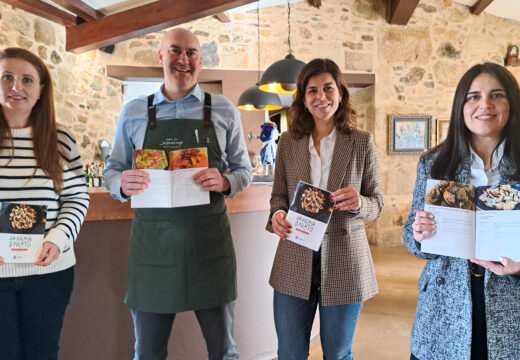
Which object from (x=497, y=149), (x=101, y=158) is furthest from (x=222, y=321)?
(x=101, y=158)

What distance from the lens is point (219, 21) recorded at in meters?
5.89

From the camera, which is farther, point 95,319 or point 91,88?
point 91,88

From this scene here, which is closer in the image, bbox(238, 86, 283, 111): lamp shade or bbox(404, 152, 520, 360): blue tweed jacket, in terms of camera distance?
bbox(404, 152, 520, 360): blue tweed jacket

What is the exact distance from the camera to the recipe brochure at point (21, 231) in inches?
Result: 47.4

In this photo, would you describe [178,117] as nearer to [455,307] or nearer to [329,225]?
[329,225]

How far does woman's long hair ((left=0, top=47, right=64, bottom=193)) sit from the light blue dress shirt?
0.22 m

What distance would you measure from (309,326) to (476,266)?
66 cm

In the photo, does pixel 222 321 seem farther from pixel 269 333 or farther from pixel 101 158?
pixel 101 158

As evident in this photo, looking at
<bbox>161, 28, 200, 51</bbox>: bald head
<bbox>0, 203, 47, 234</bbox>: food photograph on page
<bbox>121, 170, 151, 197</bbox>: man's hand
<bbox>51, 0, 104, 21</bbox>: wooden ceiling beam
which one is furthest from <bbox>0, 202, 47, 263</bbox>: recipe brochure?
<bbox>51, 0, 104, 21</bbox>: wooden ceiling beam

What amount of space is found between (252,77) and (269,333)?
4500 mm

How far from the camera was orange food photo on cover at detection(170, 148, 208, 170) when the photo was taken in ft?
4.47

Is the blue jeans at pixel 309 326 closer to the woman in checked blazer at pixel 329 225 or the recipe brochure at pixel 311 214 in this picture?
the woman in checked blazer at pixel 329 225

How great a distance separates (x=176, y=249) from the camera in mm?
1450

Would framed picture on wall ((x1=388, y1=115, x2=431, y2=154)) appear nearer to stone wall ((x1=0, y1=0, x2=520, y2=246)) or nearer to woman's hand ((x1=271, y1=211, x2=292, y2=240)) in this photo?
stone wall ((x1=0, y1=0, x2=520, y2=246))
